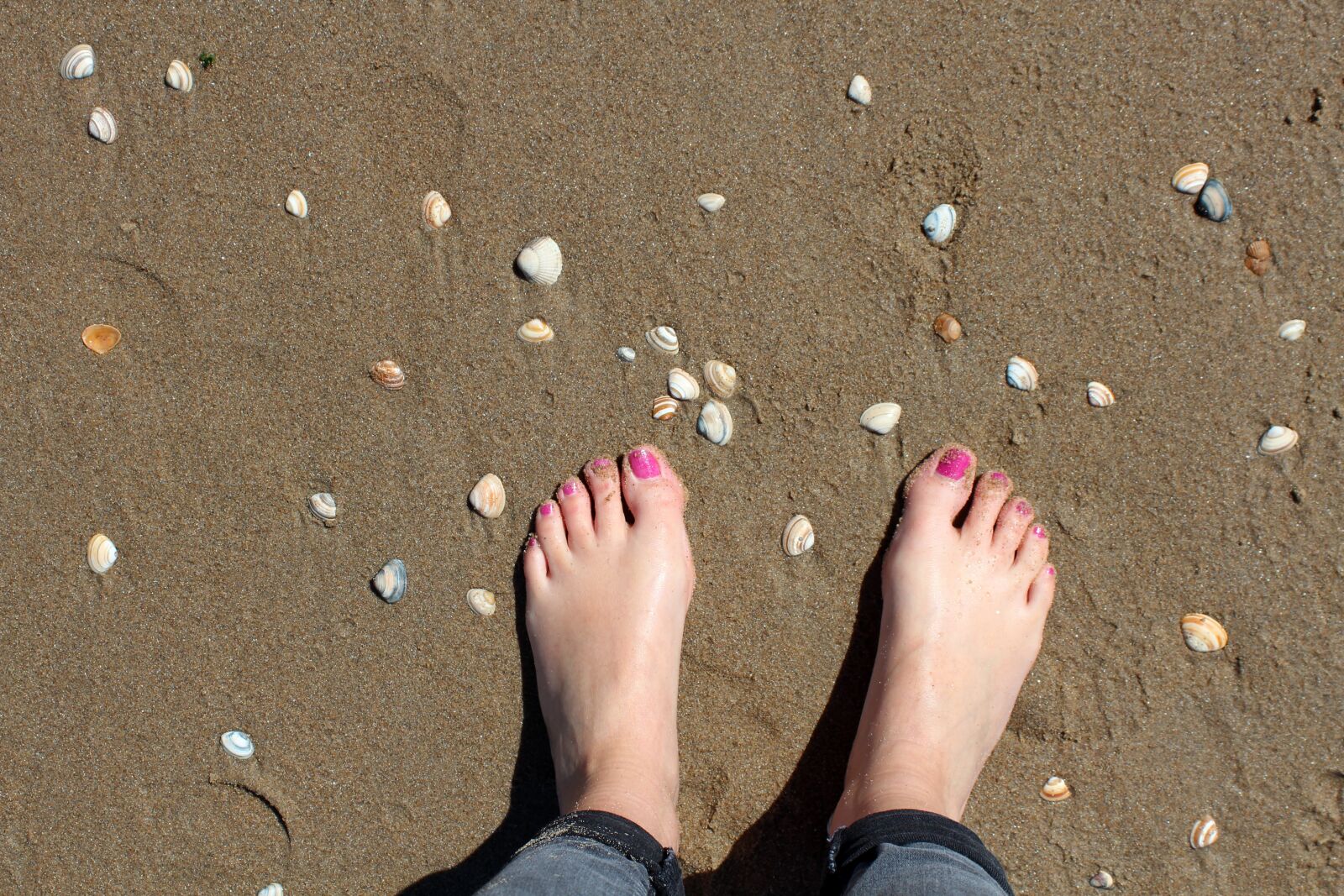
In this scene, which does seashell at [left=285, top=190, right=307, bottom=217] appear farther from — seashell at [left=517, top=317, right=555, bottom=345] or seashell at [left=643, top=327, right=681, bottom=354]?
seashell at [left=643, top=327, right=681, bottom=354]

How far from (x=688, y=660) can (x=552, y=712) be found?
0.33 m

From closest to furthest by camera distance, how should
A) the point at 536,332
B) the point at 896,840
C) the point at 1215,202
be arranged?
1. the point at 896,840
2. the point at 1215,202
3. the point at 536,332

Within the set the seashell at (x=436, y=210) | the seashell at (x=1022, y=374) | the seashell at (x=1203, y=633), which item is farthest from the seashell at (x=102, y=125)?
the seashell at (x=1203, y=633)

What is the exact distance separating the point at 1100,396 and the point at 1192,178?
48 centimetres

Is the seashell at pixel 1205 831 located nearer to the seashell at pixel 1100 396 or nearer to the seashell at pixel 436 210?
the seashell at pixel 1100 396

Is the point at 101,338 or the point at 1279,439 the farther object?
the point at 101,338

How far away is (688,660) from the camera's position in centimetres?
172

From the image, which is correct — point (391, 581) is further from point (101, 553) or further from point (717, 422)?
point (717, 422)

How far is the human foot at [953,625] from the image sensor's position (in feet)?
5.30

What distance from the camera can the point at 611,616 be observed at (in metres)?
1.71

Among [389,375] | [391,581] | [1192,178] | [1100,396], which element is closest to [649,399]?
[389,375]

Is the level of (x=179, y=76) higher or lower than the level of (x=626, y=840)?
higher

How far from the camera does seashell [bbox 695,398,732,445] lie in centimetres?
162

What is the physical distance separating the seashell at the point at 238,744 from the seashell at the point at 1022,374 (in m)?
1.90
